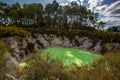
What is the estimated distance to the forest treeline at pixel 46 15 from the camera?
69625 mm

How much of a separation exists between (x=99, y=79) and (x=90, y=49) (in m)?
41.1

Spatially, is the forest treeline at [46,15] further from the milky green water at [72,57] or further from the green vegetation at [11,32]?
the milky green water at [72,57]

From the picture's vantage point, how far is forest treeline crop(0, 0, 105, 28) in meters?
69.6

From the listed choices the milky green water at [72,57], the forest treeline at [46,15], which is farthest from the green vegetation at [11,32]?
the forest treeline at [46,15]

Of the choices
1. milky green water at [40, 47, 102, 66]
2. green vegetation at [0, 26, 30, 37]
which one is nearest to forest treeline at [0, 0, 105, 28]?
green vegetation at [0, 26, 30, 37]

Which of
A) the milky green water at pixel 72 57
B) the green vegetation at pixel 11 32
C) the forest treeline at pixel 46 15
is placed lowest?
the milky green water at pixel 72 57

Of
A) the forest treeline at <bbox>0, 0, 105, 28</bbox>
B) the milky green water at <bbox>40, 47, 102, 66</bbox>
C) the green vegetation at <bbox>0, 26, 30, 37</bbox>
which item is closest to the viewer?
the milky green water at <bbox>40, 47, 102, 66</bbox>

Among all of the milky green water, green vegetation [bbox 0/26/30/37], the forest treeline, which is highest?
the forest treeline

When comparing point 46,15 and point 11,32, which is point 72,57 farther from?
point 46,15

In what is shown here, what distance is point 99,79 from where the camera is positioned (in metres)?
12.7

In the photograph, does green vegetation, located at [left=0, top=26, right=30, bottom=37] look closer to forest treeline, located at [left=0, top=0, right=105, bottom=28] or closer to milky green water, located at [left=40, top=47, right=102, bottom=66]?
milky green water, located at [left=40, top=47, right=102, bottom=66]

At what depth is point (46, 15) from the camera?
81000 mm

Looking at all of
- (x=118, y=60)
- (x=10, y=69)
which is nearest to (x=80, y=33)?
(x=10, y=69)

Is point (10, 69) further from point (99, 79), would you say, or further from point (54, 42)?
point (54, 42)
